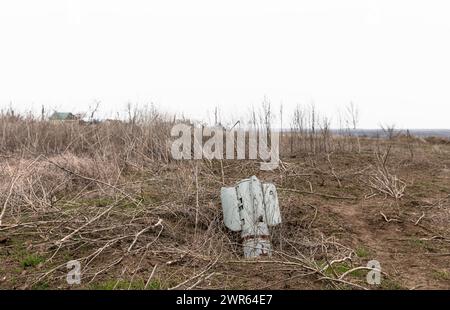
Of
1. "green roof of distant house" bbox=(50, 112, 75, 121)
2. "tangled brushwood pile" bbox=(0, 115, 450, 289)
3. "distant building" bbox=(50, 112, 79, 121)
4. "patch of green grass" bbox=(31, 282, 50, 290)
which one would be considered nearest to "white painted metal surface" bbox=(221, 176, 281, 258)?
"tangled brushwood pile" bbox=(0, 115, 450, 289)

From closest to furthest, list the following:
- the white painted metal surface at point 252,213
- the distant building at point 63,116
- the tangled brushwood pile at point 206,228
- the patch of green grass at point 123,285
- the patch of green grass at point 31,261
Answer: the patch of green grass at point 123,285 → the tangled brushwood pile at point 206,228 → the patch of green grass at point 31,261 → the white painted metal surface at point 252,213 → the distant building at point 63,116

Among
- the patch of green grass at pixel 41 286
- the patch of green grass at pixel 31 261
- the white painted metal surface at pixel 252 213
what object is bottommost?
the patch of green grass at pixel 41 286

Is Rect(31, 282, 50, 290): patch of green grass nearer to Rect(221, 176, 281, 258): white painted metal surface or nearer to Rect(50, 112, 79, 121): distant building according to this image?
Rect(221, 176, 281, 258): white painted metal surface

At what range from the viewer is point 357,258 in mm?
3633

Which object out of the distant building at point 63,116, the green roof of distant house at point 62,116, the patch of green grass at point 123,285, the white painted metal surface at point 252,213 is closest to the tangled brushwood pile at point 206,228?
the patch of green grass at point 123,285

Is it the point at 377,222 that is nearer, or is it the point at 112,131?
the point at 377,222

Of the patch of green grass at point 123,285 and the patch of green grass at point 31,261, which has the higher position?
the patch of green grass at point 31,261

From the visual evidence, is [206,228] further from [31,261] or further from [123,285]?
[31,261]

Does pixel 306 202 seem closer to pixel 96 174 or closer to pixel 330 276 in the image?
pixel 330 276

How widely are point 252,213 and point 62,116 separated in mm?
6570

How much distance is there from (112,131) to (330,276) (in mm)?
6309

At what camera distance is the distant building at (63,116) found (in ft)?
29.3

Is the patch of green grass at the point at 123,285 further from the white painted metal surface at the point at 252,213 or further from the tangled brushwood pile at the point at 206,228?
the white painted metal surface at the point at 252,213
